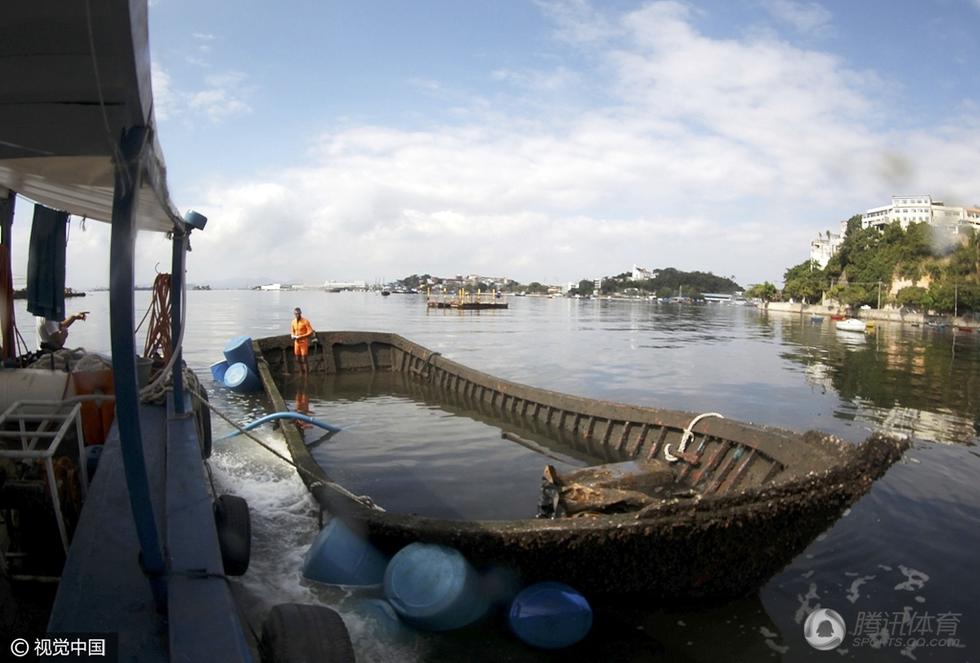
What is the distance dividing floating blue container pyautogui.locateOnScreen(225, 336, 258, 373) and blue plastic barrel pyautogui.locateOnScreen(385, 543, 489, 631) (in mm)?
12441

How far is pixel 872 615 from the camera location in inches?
233

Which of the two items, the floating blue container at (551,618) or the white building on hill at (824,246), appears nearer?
the floating blue container at (551,618)

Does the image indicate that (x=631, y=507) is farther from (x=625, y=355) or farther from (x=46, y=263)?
Result: (x=625, y=355)

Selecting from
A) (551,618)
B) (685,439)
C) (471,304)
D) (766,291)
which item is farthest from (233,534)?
(766,291)

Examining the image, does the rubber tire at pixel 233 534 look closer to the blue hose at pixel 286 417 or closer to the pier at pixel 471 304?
the blue hose at pixel 286 417

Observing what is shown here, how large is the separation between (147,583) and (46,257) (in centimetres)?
471

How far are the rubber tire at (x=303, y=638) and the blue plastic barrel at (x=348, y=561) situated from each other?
2176 mm

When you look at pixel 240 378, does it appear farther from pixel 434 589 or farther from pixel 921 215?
Answer: pixel 921 215

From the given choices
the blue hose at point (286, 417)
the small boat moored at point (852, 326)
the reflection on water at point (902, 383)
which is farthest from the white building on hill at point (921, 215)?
the blue hose at point (286, 417)

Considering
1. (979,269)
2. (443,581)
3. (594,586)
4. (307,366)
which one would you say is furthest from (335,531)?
(979,269)

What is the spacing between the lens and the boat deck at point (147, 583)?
2.62 meters

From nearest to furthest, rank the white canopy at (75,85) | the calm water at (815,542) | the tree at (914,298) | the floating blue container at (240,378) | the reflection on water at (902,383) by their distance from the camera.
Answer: the white canopy at (75,85) < the calm water at (815,542) < the reflection on water at (902,383) < the floating blue container at (240,378) < the tree at (914,298)

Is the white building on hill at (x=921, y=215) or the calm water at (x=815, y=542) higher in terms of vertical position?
the white building on hill at (x=921, y=215)

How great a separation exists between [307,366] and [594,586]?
14.6 metres
